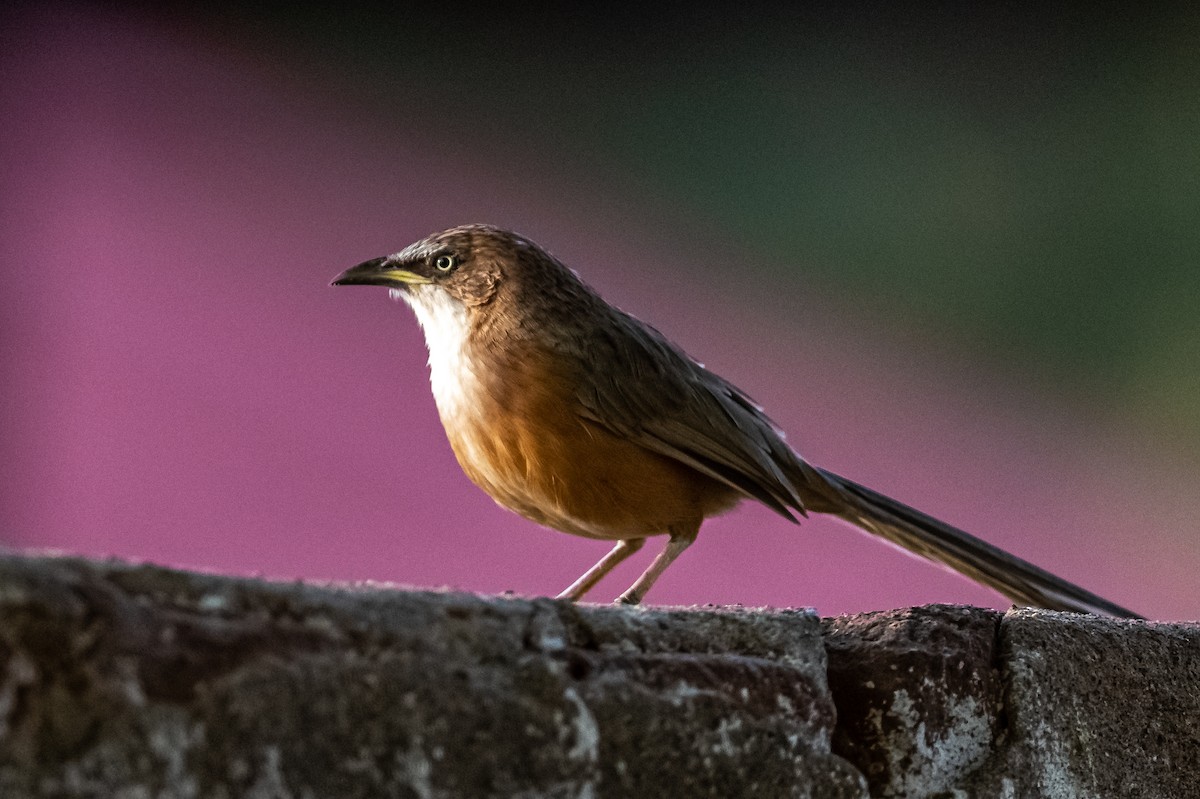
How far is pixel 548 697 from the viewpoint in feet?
4.63

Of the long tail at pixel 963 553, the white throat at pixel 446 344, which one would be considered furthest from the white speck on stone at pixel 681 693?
the long tail at pixel 963 553

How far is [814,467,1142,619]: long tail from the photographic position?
2723 mm

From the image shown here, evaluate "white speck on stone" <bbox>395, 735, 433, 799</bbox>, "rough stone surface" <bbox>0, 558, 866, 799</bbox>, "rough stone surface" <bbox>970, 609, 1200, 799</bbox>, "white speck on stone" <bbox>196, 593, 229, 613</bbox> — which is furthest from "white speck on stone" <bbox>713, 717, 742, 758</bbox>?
"white speck on stone" <bbox>196, 593, 229, 613</bbox>

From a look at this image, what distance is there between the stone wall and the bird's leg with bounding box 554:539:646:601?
0.84 metres

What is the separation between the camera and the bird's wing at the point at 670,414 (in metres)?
2.47

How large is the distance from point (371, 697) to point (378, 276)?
1.63 m

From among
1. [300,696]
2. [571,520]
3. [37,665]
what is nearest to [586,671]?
[300,696]

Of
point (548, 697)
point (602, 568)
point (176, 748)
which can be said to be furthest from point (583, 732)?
point (602, 568)

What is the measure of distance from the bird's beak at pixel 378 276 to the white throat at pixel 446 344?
3 centimetres

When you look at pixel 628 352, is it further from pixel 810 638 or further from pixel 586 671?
pixel 586 671

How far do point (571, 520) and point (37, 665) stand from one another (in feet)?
4.76

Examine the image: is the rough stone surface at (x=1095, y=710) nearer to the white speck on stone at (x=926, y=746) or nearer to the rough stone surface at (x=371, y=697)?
the white speck on stone at (x=926, y=746)

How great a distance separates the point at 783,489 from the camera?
255cm

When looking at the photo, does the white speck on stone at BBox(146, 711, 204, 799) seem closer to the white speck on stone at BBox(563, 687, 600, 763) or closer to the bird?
the white speck on stone at BBox(563, 687, 600, 763)
